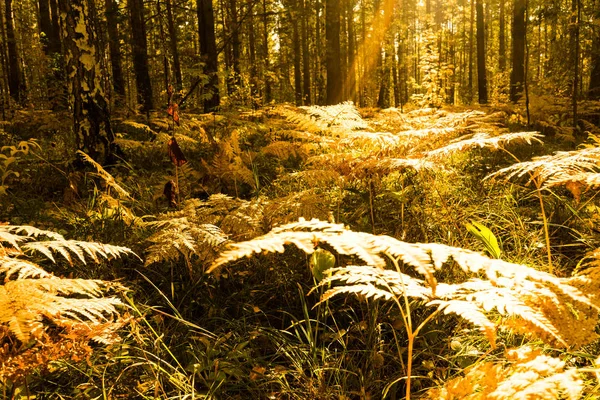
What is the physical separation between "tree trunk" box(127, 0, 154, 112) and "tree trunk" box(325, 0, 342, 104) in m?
4.30

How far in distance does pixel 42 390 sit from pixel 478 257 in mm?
1980

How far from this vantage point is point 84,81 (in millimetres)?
4625

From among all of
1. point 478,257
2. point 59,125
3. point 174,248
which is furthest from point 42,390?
point 59,125

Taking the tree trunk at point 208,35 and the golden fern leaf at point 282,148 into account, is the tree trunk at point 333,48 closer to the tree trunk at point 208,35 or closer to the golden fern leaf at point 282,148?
the tree trunk at point 208,35

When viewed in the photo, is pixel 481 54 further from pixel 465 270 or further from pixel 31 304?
pixel 31 304

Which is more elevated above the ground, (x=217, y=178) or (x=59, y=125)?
(x=59, y=125)

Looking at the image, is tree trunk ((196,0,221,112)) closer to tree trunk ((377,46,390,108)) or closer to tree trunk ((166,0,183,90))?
tree trunk ((166,0,183,90))

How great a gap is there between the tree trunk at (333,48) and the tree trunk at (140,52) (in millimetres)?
4298

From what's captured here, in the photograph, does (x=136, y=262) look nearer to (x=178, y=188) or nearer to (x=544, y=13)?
(x=178, y=188)

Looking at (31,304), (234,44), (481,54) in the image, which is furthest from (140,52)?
(481,54)

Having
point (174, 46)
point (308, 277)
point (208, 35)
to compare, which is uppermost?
point (174, 46)

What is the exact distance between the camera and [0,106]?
9867 mm

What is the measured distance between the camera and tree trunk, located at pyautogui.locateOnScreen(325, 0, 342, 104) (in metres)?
8.44

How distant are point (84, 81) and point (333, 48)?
575cm
